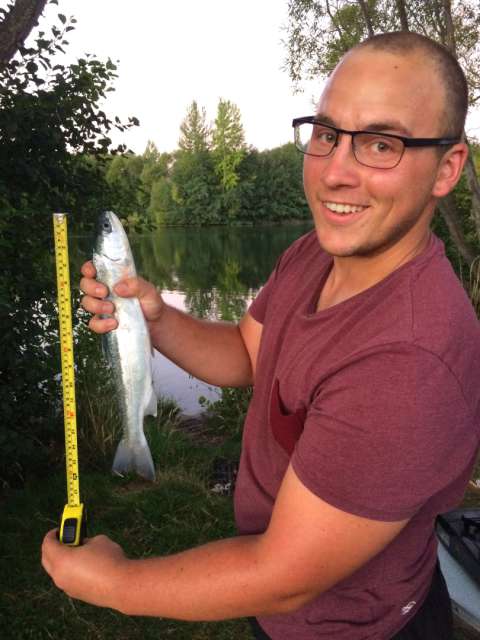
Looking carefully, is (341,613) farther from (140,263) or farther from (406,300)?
(140,263)

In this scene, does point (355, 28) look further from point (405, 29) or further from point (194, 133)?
point (194, 133)

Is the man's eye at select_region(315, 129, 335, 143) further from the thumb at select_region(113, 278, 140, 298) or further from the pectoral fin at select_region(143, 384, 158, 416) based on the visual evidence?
the pectoral fin at select_region(143, 384, 158, 416)

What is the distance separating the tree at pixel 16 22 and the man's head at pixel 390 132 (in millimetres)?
3796

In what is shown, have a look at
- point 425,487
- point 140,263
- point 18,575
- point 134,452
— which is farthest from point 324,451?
point 140,263

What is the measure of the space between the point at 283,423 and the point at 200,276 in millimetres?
22762

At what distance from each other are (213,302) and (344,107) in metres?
16.4

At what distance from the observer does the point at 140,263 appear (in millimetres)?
27500

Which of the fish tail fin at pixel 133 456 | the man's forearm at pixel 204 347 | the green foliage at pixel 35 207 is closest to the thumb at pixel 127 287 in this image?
the man's forearm at pixel 204 347

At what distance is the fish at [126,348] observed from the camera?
2.11 meters

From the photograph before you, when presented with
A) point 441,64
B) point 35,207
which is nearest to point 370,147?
point 441,64

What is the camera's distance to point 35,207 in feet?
15.5

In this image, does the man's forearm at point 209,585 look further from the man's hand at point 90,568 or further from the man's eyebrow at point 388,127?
the man's eyebrow at point 388,127

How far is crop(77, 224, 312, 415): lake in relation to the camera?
9.98m

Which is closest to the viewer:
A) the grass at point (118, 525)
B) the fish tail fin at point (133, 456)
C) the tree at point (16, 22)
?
the fish tail fin at point (133, 456)
